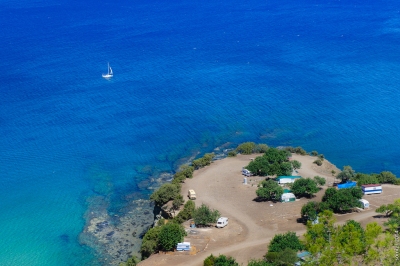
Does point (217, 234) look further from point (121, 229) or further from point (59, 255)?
point (59, 255)

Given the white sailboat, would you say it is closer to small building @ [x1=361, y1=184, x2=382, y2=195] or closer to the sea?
the sea

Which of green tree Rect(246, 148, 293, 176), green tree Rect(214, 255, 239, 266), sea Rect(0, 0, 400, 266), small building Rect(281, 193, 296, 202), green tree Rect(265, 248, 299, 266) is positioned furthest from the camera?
sea Rect(0, 0, 400, 266)

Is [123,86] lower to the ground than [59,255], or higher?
higher

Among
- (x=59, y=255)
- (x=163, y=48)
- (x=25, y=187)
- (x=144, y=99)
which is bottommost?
(x=59, y=255)

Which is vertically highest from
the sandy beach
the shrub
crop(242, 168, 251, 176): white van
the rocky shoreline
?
crop(242, 168, 251, 176): white van

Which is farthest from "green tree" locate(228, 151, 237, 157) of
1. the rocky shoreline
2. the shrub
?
the rocky shoreline

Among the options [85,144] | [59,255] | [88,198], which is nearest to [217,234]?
[59,255]
